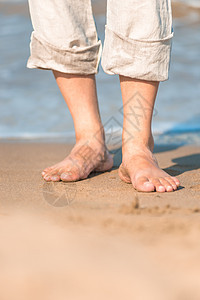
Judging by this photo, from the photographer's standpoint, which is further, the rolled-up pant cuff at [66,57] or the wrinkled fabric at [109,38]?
the rolled-up pant cuff at [66,57]

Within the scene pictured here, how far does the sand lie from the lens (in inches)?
37.9

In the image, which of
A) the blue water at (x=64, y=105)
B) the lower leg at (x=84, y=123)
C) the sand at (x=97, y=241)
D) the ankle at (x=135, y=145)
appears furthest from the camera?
the blue water at (x=64, y=105)

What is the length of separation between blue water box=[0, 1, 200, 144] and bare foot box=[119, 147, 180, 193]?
3.79 feet

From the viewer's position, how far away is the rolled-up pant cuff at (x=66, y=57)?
80.5 inches

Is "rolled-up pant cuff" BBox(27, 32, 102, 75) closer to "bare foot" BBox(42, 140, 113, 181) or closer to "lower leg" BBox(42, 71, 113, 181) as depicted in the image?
"lower leg" BBox(42, 71, 113, 181)

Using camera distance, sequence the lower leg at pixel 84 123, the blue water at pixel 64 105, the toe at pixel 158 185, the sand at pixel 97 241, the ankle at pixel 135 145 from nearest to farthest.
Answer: the sand at pixel 97 241
the toe at pixel 158 185
the ankle at pixel 135 145
the lower leg at pixel 84 123
the blue water at pixel 64 105

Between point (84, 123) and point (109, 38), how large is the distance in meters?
0.43

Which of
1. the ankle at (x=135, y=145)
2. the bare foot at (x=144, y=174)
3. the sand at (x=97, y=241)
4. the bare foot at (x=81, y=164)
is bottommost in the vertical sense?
the bare foot at (x=81, y=164)

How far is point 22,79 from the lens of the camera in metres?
5.05

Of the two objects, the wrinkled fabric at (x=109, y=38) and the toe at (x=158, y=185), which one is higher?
the wrinkled fabric at (x=109, y=38)

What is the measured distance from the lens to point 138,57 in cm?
185

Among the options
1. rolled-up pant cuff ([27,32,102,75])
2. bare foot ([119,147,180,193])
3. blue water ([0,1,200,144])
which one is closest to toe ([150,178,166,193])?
bare foot ([119,147,180,193])

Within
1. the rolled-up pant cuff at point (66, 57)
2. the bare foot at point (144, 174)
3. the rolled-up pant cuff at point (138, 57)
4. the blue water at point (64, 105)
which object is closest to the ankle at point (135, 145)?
the bare foot at point (144, 174)

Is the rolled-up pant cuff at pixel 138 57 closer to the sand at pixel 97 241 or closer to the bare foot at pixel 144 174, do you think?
the bare foot at pixel 144 174
